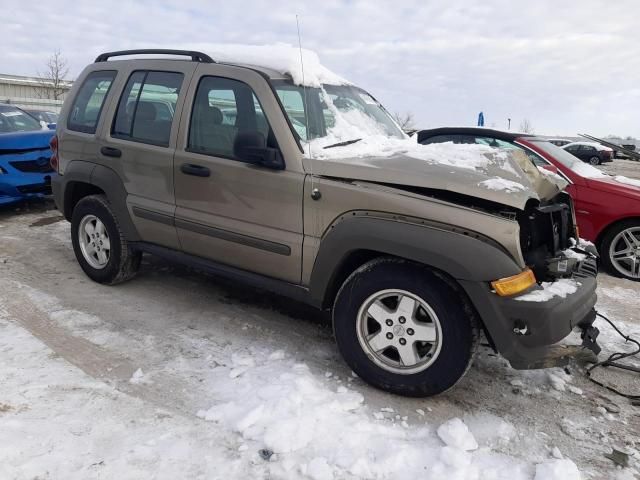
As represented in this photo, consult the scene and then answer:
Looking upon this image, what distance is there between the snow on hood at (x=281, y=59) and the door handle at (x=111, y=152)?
1064 mm

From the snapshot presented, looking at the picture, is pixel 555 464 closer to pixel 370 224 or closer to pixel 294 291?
pixel 370 224

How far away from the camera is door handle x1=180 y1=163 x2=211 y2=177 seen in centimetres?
362

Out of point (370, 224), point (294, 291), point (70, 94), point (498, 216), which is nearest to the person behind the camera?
point (498, 216)

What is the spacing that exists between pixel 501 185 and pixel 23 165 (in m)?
6.69

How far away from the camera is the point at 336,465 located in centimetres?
242

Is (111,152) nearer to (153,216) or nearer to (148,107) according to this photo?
(148,107)

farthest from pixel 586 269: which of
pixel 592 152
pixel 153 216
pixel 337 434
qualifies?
pixel 592 152

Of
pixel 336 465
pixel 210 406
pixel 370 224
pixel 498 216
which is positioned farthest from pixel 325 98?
pixel 336 465

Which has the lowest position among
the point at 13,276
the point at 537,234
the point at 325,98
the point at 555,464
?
the point at 555,464

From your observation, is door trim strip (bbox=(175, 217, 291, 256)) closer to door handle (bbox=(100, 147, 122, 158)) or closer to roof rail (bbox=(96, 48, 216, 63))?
door handle (bbox=(100, 147, 122, 158))

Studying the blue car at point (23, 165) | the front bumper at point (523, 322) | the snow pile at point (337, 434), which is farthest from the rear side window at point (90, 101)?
the front bumper at point (523, 322)

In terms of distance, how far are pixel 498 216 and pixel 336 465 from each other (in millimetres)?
1535

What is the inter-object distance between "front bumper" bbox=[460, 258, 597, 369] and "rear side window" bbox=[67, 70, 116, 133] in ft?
11.4

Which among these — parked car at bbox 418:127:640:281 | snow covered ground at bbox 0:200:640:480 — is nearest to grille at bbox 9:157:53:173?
snow covered ground at bbox 0:200:640:480
